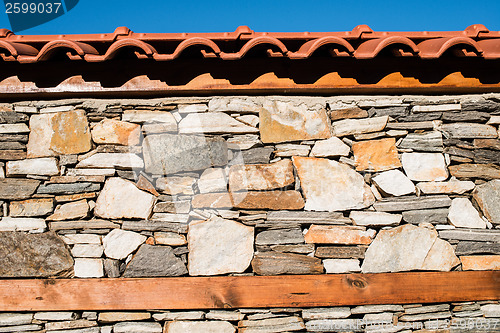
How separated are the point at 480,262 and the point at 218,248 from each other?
1.77 meters

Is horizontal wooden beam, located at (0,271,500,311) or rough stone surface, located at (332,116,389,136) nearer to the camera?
horizontal wooden beam, located at (0,271,500,311)

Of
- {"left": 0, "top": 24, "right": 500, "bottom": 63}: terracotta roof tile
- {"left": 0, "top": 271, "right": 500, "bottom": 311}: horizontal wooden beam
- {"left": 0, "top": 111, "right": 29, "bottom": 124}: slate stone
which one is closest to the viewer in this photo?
{"left": 0, "top": 24, "right": 500, "bottom": 63}: terracotta roof tile

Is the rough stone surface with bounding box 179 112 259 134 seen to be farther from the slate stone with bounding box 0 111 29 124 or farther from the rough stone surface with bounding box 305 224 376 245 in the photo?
the slate stone with bounding box 0 111 29 124

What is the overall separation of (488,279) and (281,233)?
1.43m

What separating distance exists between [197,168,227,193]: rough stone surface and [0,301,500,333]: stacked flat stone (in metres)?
0.79

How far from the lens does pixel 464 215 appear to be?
7.75 feet

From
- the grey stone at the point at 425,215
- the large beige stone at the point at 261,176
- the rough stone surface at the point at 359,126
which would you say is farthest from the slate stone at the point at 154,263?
the grey stone at the point at 425,215

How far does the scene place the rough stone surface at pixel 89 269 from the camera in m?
2.25

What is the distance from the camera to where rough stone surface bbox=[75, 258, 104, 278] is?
7.39 ft

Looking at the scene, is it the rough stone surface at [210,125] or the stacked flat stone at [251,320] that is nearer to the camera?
the stacked flat stone at [251,320]

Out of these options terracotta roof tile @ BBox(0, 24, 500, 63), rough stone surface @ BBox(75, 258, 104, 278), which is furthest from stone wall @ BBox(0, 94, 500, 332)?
terracotta roof tile @ BBox(0, 24, 500, 63)

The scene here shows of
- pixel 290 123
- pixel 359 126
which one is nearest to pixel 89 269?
pixel 290 123

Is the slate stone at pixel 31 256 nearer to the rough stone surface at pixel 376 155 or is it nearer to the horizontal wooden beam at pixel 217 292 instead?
the horizontal wooden beam at pixel 217 292

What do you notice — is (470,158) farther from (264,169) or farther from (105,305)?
(105,305)
